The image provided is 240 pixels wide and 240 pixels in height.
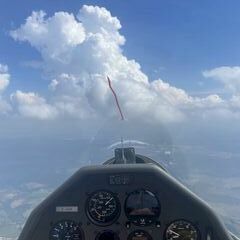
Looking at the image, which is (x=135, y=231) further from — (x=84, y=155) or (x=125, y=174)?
(x=84, y=155)

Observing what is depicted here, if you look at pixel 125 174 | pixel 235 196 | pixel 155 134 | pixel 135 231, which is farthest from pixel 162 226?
pixel 235 196

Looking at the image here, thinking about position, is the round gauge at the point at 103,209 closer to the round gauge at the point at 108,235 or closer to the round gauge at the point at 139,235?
the round gauge at the point at 108,235

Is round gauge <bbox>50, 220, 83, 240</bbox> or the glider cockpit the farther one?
round gauge <bbox>50, 220, 83, 240</bbox>

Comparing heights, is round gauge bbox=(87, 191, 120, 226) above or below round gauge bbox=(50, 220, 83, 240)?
above

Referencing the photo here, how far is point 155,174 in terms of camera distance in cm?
512

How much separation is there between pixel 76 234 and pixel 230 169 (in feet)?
20.6

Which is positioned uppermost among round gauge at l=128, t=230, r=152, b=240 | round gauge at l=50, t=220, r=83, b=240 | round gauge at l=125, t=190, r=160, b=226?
round gauge at l=125, t=190, r=160, b=226

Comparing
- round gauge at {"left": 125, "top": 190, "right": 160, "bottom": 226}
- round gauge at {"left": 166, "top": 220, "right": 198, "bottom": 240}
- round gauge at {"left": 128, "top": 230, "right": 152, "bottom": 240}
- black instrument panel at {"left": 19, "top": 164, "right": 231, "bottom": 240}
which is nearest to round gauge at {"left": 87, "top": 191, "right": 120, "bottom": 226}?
black instrument panel at {"left": 19, "top": 164, "right": 231, "bottom": 240}

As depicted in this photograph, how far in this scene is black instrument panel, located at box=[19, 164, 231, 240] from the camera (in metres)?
5.09

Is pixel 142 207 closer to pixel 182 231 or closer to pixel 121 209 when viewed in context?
pixel 121 209

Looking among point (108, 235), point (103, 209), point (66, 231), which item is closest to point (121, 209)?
point (103, 209)

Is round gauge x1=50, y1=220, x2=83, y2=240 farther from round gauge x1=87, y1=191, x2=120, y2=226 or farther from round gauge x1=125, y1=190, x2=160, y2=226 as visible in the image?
round gauge x1=125, y1=190, x2=160, y2=226

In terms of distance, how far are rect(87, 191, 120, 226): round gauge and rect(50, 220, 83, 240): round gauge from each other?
19 centimetres

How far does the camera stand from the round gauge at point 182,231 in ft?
16.8
